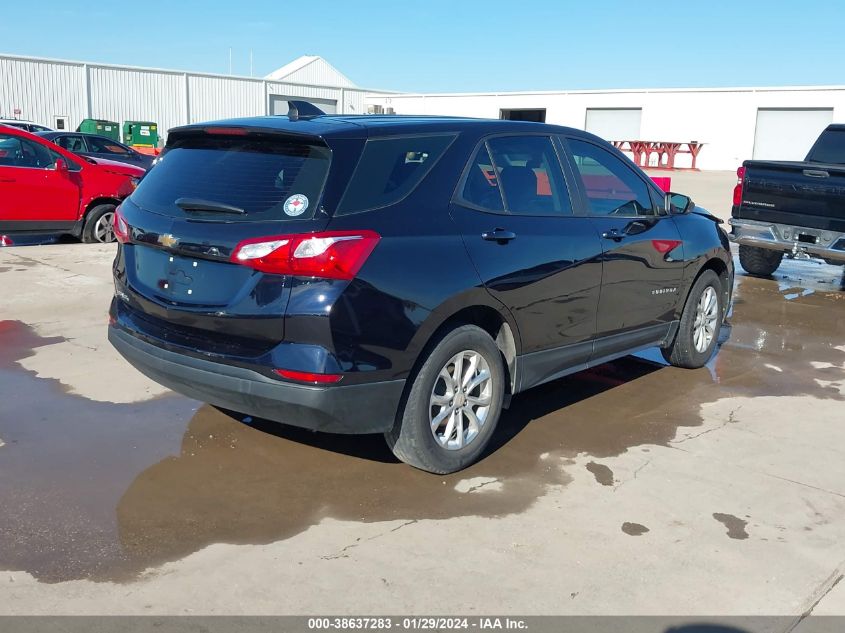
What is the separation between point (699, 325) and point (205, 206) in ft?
12.9

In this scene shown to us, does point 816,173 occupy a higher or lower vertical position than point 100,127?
lower

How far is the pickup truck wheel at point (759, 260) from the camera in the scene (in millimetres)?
10852

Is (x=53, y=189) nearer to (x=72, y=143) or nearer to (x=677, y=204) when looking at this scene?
(x=72, y=143)

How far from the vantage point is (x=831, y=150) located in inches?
429

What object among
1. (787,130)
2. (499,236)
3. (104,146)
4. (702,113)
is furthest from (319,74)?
(499,236)

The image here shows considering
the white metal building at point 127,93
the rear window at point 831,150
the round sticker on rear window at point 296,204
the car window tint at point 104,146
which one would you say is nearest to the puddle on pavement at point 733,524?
the round sticker on rear window at point 296,204

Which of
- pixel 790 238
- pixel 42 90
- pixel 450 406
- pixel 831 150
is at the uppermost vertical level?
pixel 42 90

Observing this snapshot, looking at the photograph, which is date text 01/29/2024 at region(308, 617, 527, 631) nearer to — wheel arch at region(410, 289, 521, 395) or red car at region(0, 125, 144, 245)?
wheel arch at region(410, 289, 521, 395)

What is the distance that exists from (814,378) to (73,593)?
539 centimetres

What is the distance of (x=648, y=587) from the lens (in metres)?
3.22

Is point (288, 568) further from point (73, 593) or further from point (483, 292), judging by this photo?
point (483, 292)

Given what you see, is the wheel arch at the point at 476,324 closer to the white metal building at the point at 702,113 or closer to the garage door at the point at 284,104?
the white metal building at the point at 702,113

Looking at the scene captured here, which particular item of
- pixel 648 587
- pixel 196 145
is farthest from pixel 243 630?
pixel 196 145

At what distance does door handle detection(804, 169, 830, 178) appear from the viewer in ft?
29.5
